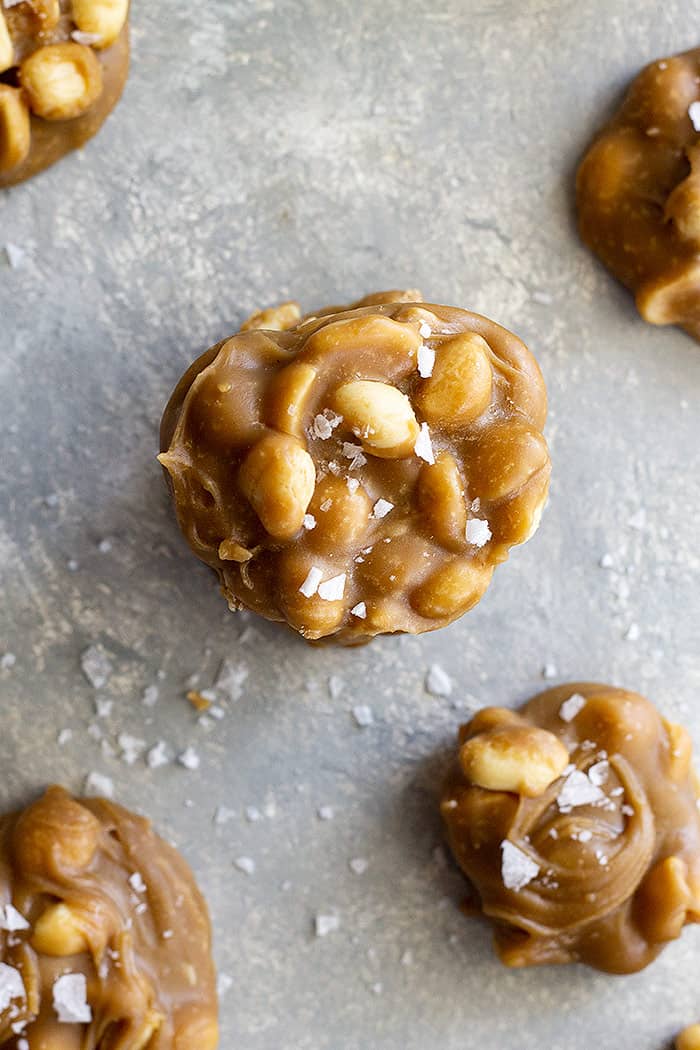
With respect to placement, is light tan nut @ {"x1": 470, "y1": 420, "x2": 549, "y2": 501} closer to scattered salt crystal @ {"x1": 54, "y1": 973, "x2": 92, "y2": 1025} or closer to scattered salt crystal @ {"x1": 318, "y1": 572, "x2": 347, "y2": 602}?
scattered salt crystal @ {"x1": 318, "y1": 572, "x2": 347, "y2": 602}

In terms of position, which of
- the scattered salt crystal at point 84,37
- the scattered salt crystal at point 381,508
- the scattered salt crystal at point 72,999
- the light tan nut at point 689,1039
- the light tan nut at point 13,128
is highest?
the scattered salt crystal at point 84,37

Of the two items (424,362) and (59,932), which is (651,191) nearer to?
(424,362)

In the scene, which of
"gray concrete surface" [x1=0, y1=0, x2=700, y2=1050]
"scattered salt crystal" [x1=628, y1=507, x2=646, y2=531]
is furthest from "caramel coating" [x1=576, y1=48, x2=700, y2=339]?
"scattered salt crystal" [x1=628, y1=507, x2=646, y2=531]

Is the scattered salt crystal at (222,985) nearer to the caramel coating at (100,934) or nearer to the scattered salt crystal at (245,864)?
the caramel coating at (100,934)

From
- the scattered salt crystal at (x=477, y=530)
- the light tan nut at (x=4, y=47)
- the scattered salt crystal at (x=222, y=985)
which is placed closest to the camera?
the scattered salt crystal at (x=477, y=530)

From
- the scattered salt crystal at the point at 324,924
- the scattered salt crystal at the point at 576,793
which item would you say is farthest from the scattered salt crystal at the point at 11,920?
the scattered salt crystal at the point at 576,793

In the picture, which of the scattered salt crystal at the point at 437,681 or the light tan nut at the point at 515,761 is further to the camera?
the scattered salt crystal at the point at 437,681
